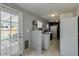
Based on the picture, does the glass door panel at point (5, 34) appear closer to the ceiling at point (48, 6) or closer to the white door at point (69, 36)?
the ceiling at point (48, 6)

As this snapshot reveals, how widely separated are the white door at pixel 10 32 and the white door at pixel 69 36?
1.83 meters

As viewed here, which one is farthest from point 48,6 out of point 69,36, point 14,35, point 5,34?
point 5,34

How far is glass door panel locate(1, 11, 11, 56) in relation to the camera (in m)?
3.04

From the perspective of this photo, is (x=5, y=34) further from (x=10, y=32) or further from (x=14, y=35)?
(x=14, y=35)

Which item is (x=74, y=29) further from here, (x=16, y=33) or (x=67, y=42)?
(x=16, y=33)

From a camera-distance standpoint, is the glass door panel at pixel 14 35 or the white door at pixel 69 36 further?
the white door at pixel 69 36

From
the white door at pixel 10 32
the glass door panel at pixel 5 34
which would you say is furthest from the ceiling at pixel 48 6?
the glass door panel at pixel 5 34

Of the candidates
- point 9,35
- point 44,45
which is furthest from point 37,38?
point 9,35

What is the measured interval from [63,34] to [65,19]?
644mm

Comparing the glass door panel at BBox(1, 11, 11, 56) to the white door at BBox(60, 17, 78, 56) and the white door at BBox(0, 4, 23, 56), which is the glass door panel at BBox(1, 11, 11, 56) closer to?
the white door at BBox(0, 4, 23, 56)

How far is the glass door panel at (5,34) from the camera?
3.04 m

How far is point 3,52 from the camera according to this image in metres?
3.04

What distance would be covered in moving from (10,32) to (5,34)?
28cm

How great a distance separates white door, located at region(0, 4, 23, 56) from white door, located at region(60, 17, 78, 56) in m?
1.83
